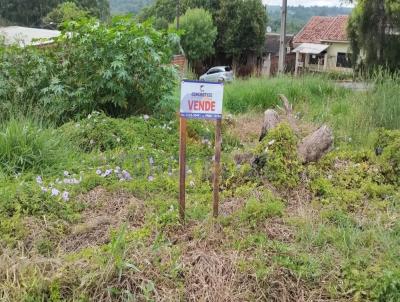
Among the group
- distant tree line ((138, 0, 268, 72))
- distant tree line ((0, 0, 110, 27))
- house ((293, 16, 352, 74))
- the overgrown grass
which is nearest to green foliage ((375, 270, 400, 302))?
the overgrown grass

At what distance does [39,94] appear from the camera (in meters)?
5.65

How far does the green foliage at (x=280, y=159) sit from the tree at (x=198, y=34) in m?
23.0

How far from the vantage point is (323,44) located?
102ft

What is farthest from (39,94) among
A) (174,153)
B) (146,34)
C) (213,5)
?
(213,5)

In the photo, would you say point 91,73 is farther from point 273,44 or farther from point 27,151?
point 273,44

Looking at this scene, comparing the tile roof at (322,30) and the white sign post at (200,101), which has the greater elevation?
the tile roof at (322,30)

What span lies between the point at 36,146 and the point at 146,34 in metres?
2.34

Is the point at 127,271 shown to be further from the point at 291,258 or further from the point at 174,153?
the point at 174,153

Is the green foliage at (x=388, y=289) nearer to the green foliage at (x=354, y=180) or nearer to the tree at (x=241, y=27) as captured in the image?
the green foliage at (x=354, y=180)

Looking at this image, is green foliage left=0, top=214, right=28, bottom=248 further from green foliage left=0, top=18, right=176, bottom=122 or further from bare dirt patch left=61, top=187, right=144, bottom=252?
green foliage left=0, top=18, right=176, bottom=122

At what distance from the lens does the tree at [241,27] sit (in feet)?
89.9

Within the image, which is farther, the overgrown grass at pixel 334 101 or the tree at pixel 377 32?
the tree at pixel 377 32

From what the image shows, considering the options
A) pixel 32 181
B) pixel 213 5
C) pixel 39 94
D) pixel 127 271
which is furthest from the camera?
pixel 213 5

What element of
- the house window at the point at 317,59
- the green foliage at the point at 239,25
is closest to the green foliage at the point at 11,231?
the green foliage at the point at 239,25
